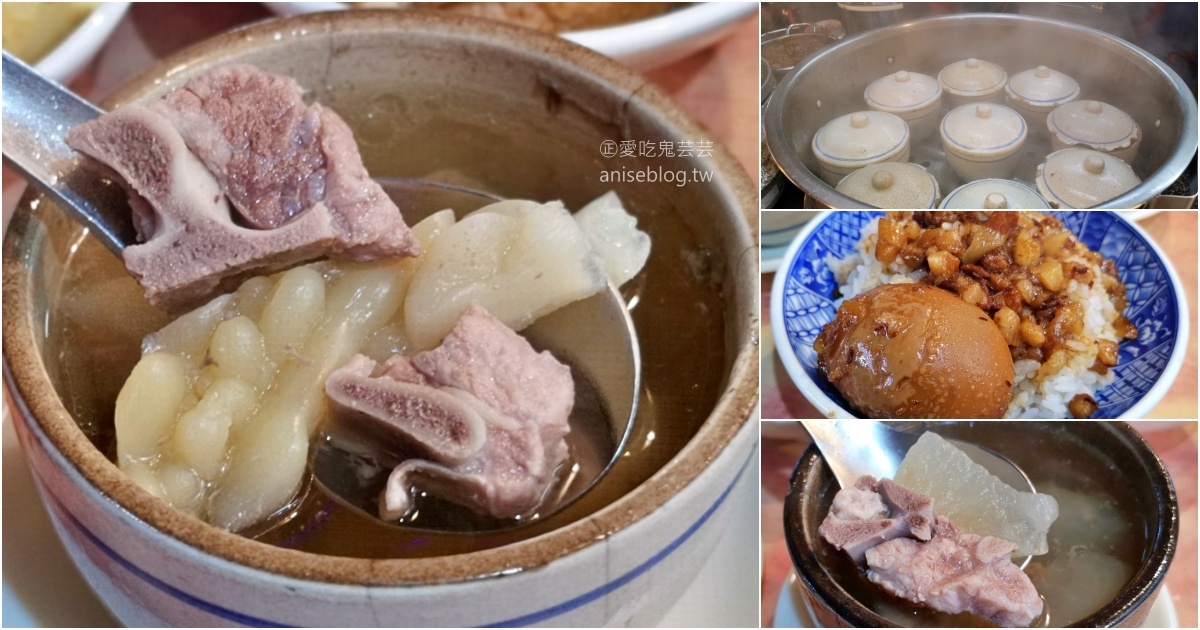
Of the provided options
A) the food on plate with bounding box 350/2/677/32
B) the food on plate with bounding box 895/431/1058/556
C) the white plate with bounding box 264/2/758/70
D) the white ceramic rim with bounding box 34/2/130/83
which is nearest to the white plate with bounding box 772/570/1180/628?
the food on plate with bounding box 895/431/1058/556

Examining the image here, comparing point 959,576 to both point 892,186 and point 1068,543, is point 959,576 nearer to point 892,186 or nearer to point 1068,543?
point 1068,543

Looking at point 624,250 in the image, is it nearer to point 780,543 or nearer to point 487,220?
point 487,220

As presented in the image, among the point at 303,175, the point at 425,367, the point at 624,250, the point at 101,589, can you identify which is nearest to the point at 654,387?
the point at 624,250

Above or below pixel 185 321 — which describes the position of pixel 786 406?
below

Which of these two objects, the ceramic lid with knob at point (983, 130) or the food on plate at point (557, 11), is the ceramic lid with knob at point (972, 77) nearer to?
the ceramic lid with knob at point (983, 130)

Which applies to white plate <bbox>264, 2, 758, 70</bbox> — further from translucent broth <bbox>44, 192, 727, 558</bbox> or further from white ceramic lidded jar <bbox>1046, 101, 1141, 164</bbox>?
white ceramic lidded jar <bbox>1046, 101, 1141, 164</bbox>

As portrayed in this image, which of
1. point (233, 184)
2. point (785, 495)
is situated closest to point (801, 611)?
point (785, 495)

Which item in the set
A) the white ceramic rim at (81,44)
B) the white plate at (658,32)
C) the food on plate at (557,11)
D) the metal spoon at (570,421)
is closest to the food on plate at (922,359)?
the metal spoon at (570,421)
